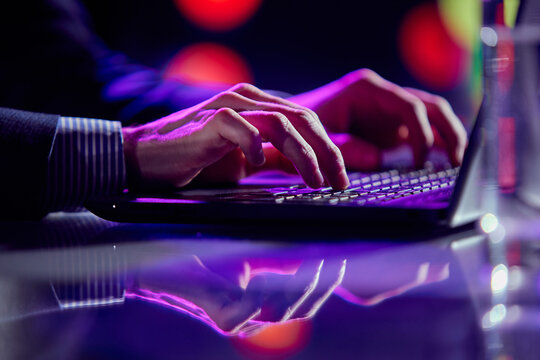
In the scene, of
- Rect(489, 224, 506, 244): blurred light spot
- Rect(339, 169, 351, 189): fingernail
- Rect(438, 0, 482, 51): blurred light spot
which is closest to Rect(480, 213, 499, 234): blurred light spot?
Rect(489, 224, 506, 244): blurred light spot

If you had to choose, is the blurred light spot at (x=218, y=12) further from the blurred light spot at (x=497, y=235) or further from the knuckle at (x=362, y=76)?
the blurred light spot at (x=497, y=235)

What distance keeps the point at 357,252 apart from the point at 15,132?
0.39 m

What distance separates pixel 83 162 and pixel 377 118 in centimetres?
47

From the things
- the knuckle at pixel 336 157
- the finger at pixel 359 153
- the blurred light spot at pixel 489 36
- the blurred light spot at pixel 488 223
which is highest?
the blurred light spot at pixel 489 36

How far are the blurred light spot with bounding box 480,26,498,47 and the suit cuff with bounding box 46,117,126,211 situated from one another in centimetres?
41

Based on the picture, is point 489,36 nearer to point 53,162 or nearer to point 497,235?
point 497,235

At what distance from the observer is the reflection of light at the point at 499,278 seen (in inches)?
10.1

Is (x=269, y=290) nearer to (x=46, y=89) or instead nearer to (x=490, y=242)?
(x=490, y=242)

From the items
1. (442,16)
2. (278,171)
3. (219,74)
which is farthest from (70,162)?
(442,16)

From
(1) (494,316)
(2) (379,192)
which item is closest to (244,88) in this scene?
(2) (379,192)

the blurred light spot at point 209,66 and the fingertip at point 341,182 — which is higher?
the blurred light spot at point 209,66

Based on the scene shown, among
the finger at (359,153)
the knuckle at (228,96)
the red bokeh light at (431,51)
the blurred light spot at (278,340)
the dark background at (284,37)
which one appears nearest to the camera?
the blurred light spot at (278,340)

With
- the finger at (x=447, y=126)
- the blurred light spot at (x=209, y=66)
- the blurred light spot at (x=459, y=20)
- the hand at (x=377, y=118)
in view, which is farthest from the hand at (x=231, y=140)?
the blurred light spot at (x=459, y=20)

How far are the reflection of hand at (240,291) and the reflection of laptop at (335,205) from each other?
7 centimetres
